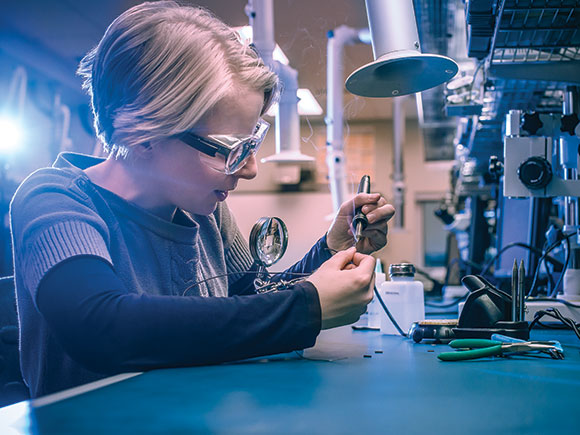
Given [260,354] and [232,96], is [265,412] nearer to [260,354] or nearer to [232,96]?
[260,354]

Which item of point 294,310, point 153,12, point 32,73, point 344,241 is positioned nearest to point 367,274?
point 294,310

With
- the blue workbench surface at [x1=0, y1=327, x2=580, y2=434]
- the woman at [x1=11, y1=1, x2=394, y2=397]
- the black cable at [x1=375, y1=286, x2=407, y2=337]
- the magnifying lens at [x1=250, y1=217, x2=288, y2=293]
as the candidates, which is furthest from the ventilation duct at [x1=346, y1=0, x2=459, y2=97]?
the blue workbench surface at [x1=0, y1=327, x2=580, y2=434]

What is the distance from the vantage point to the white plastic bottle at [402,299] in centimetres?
113

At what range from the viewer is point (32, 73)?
5.31m

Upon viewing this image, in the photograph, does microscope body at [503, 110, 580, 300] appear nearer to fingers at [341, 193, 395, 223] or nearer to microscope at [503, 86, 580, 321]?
microscope at [503, 86, 580, 321]

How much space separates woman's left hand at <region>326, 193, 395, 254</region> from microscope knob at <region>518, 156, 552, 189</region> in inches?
15.8

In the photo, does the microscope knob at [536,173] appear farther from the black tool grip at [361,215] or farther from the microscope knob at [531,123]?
the black tool grip at [361,215]

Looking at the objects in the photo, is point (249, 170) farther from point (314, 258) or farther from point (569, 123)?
point (569, 123)

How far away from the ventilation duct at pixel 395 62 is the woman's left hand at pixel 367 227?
0.23 m

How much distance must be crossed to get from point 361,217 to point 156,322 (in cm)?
57

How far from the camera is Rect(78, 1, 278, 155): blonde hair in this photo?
889 millimetres

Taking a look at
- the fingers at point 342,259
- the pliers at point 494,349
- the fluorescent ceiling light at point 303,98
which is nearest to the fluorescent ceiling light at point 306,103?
the fluorescent ceiling light at point 303,98

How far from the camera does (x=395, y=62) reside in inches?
38.8

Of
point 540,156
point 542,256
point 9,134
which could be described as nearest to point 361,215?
point 540,156
